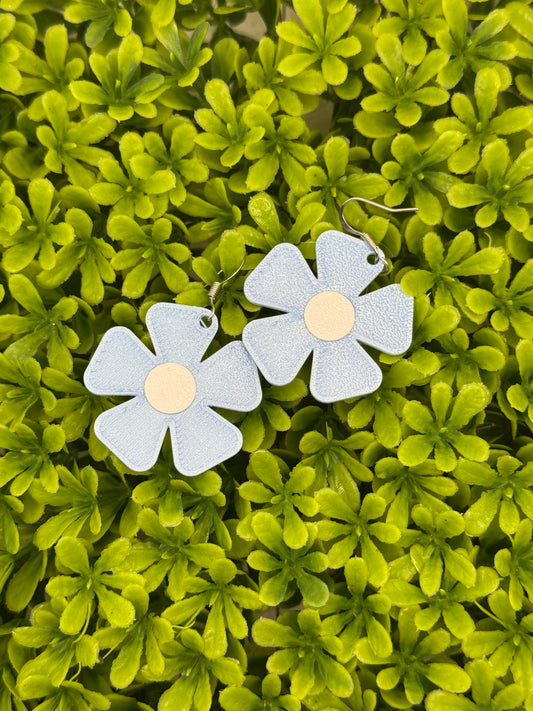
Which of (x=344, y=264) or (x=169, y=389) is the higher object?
(x=344, y=264)

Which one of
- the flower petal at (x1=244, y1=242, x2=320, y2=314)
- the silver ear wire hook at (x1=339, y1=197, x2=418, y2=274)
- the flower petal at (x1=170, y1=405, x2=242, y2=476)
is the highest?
the silver ear wire hook at (x1=339, y1=197, x2=418, y2=274)

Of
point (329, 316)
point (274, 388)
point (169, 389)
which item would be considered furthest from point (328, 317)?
point (169, 389)

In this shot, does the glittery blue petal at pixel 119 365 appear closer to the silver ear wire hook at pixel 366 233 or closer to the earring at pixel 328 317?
the earring at pixel 328 317

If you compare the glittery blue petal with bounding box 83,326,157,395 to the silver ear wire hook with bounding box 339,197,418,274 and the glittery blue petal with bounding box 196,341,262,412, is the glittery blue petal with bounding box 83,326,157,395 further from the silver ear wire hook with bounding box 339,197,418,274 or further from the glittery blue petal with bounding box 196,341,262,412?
the silver ear wire hook with bounding box 339,197,418,274

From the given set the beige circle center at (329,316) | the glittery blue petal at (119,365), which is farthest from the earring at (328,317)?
the glittery blue petal at (119,365)

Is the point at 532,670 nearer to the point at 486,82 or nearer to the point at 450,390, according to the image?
the point at 450,390

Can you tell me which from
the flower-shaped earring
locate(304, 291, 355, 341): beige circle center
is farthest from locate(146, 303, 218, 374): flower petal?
locate(304, 291, 355, 341): beige circle center

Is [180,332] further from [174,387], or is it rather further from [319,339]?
[319,339]

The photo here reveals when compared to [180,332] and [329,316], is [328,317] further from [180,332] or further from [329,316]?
[180,332]
